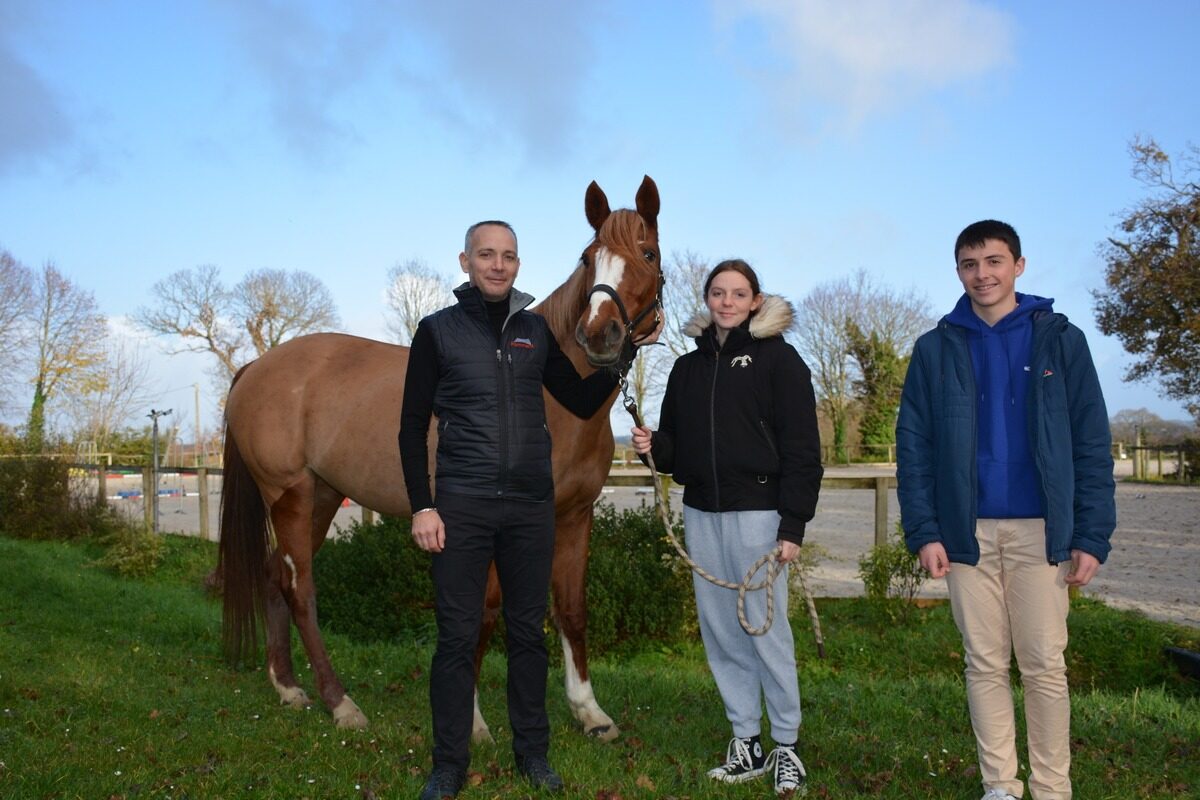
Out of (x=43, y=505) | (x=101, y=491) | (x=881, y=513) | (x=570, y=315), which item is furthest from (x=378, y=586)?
(x=43, y=505)

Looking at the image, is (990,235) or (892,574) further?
(892,574)

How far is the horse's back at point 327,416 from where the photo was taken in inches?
176

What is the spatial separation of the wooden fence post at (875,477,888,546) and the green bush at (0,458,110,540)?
32.5 feet

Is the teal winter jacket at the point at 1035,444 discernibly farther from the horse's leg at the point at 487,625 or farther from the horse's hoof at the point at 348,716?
the horse's hoof at the point at 348,716

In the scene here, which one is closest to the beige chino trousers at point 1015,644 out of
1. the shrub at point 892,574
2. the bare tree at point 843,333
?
the shrub at point 892,574

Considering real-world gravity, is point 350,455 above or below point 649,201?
below

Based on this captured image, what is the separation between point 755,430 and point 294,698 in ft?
10.1

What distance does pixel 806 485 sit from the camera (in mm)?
3047

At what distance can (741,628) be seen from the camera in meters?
3.28

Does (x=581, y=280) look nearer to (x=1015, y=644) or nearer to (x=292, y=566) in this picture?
(x=1015, y=644)

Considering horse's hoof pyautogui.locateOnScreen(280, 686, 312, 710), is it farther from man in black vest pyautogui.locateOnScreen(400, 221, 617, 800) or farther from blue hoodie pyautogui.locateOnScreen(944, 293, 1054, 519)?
blue hoodie pyautogui.locateOnScreen(944, 293, 1054, 519)

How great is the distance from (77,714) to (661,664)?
3678 mm

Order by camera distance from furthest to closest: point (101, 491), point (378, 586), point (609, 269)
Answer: point (101, 491) < point (378, 586) < point (609, 269)

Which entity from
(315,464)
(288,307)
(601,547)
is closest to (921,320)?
(288,307)
